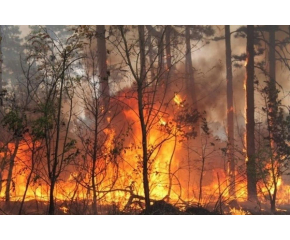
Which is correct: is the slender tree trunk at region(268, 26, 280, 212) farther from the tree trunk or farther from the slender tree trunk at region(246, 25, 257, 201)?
the tree trunk

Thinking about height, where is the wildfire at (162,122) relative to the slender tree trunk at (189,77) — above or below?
below

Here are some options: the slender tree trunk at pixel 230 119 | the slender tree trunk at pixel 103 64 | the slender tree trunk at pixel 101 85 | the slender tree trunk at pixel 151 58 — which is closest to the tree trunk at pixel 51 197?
the slender tree trunk at pixel 101 85

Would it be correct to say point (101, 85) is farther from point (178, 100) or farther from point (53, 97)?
point (178, 100)

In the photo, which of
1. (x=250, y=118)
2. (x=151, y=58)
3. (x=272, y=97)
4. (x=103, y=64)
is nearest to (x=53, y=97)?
(x=103, y=64)

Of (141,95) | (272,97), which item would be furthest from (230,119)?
(141,95)

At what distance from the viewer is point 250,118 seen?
542 centimetres

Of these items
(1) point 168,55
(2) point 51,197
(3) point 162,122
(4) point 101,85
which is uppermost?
(1) point 168,55

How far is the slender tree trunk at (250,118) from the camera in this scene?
17.7 ft

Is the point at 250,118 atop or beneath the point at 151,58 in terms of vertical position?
beneath

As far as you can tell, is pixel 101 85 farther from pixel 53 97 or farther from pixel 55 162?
pixel 55 162

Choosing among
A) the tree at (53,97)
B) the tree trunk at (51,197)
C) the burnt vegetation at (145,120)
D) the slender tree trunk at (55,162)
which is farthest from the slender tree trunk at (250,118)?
the tree trunk at (51,197)

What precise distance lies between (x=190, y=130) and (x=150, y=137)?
0.64 m

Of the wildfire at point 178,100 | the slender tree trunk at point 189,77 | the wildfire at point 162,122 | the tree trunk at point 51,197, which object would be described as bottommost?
the tree trunk at point 51,197

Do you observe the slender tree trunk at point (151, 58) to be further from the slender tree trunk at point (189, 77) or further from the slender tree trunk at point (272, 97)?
the slender tree trunk at point (272, 97)
